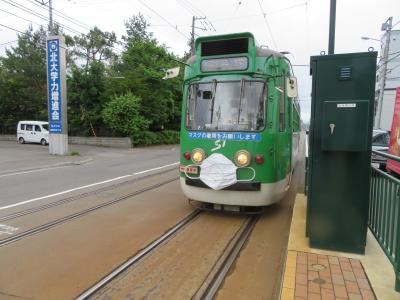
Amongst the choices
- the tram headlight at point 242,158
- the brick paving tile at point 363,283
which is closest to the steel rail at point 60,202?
the tram headlight at point 242,158

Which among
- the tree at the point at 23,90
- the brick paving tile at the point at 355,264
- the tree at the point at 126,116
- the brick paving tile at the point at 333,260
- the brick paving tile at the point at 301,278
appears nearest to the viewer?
A: the brick paving tile at the point at 301,278

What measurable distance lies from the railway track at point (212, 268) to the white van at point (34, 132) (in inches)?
1013

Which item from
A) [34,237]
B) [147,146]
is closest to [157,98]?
[147,146]

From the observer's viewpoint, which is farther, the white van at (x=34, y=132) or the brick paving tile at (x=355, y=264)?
the white van at (x=34, y=132)

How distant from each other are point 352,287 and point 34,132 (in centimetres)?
2995

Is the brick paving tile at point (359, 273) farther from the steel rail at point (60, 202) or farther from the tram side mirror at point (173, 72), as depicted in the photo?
the steel rail at point (60, 202)

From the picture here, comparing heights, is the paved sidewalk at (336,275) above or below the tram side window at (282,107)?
below

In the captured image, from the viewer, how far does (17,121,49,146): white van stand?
92.4ft

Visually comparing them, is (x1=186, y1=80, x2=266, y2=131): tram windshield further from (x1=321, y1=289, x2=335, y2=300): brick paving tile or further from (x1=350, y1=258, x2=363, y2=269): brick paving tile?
(x1=321, y1=289, x2=335, y2=300): brick paving tile

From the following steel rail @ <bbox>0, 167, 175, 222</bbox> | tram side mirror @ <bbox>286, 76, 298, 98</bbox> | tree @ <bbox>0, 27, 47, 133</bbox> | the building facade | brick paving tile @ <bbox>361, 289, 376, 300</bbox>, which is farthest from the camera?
the building facade

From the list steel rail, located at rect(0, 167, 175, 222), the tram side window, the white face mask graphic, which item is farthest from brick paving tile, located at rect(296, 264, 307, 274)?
steel rail, located at rect(0, 167, 175, 222)

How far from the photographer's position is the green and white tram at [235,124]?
5.79 meters

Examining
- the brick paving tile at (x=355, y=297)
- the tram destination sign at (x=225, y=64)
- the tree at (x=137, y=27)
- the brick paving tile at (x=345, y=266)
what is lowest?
the brick paving tile at (x=355, y=297)

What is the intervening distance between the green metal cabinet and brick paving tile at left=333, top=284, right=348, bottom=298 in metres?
0.87
